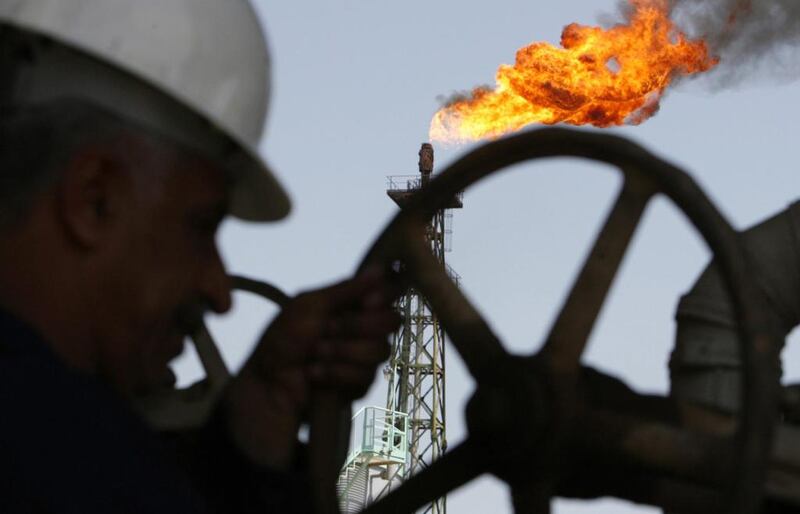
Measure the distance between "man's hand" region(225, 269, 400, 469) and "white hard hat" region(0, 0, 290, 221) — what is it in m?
0.26

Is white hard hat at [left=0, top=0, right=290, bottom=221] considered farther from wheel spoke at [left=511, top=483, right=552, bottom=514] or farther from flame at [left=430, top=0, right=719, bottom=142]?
flame at [left=430, top=0, right=719, bottom=142]

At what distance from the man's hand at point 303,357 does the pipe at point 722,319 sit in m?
1.42

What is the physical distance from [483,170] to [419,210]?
173mm

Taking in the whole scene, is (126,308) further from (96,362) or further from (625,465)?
Answer: (625,465)

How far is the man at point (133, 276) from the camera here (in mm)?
1626

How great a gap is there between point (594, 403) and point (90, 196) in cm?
87

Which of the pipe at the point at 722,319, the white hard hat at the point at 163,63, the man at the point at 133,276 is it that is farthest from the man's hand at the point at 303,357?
the pipe at the point at 722,319

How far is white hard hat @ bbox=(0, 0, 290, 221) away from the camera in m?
2.03

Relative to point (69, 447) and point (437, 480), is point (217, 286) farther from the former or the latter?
point (437, 480)

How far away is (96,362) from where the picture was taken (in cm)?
187

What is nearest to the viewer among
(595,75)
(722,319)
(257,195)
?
(257,195)

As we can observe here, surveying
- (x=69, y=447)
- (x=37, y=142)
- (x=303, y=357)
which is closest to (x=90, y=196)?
(x=37, y=142)

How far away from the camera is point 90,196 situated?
6.04ft

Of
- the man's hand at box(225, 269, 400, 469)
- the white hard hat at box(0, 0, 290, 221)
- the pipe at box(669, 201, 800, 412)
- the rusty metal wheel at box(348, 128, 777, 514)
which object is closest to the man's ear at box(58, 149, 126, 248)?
the white hard hat at box(0, 0, 290, 221)
